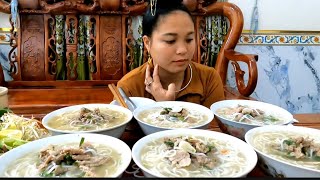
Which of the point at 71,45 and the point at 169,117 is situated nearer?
the point at 169,117

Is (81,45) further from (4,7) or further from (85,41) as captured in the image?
(4,7)

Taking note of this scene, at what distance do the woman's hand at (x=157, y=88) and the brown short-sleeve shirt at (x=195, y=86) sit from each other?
5cm

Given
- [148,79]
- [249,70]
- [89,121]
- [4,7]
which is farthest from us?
[4,7]

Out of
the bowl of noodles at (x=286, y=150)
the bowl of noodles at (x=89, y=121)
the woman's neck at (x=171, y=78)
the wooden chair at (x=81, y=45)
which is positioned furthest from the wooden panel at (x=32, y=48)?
the bowl of noodles at (x=286, y=150)

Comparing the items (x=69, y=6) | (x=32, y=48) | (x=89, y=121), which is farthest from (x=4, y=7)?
(x=89, y=121)

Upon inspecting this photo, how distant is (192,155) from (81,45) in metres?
1.91

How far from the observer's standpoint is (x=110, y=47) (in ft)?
7.74

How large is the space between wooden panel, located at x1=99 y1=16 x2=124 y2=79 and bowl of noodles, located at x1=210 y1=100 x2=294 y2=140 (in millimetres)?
1379

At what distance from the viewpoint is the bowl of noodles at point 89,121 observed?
858 millimetres

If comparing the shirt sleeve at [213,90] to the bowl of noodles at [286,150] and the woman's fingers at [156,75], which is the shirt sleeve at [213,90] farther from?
the bowl of noodles at [286,150]

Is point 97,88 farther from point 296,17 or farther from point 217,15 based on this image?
point 296,17

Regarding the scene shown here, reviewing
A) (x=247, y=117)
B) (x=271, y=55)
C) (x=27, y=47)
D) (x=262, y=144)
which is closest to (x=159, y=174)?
(x=262, y=144)

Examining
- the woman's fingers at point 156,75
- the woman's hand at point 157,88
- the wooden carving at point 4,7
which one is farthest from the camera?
the wooden carving at point 4,7

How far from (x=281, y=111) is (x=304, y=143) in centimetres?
33
